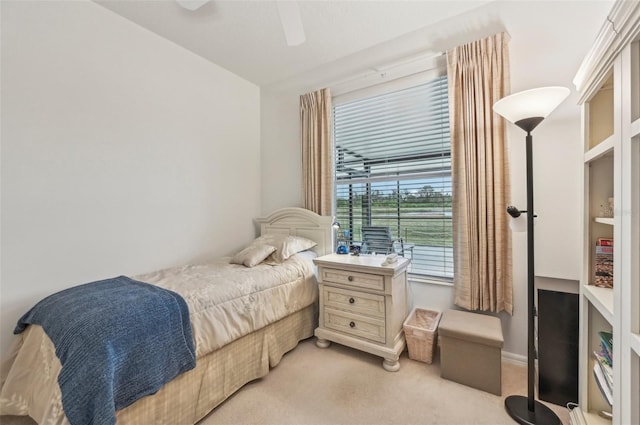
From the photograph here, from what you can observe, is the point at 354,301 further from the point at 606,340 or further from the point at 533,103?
the point at 533,103

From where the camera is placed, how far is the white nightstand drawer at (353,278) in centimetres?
205

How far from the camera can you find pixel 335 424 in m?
1.51

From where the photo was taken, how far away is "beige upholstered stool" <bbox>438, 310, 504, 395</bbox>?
1718 mm

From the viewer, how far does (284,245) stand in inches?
103

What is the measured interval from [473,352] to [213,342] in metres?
1.64

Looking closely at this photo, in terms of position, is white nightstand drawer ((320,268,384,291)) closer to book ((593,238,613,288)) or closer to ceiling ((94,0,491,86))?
book ((593,238,613,288))

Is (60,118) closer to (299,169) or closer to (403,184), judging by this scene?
(299,169)

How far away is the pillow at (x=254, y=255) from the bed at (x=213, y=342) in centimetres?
4

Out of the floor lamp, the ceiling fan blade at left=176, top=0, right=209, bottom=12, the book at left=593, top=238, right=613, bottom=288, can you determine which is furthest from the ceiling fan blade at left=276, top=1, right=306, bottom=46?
the book at left=593, top=238, right=613, bottom=288

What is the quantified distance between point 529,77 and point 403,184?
1.21 meters

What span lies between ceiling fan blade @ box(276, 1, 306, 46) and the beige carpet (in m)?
2.18

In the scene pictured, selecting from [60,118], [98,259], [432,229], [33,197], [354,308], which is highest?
[60,118]

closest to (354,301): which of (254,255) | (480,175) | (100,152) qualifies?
(254,255)

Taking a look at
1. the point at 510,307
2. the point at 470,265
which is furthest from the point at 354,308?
the point at 510,307
